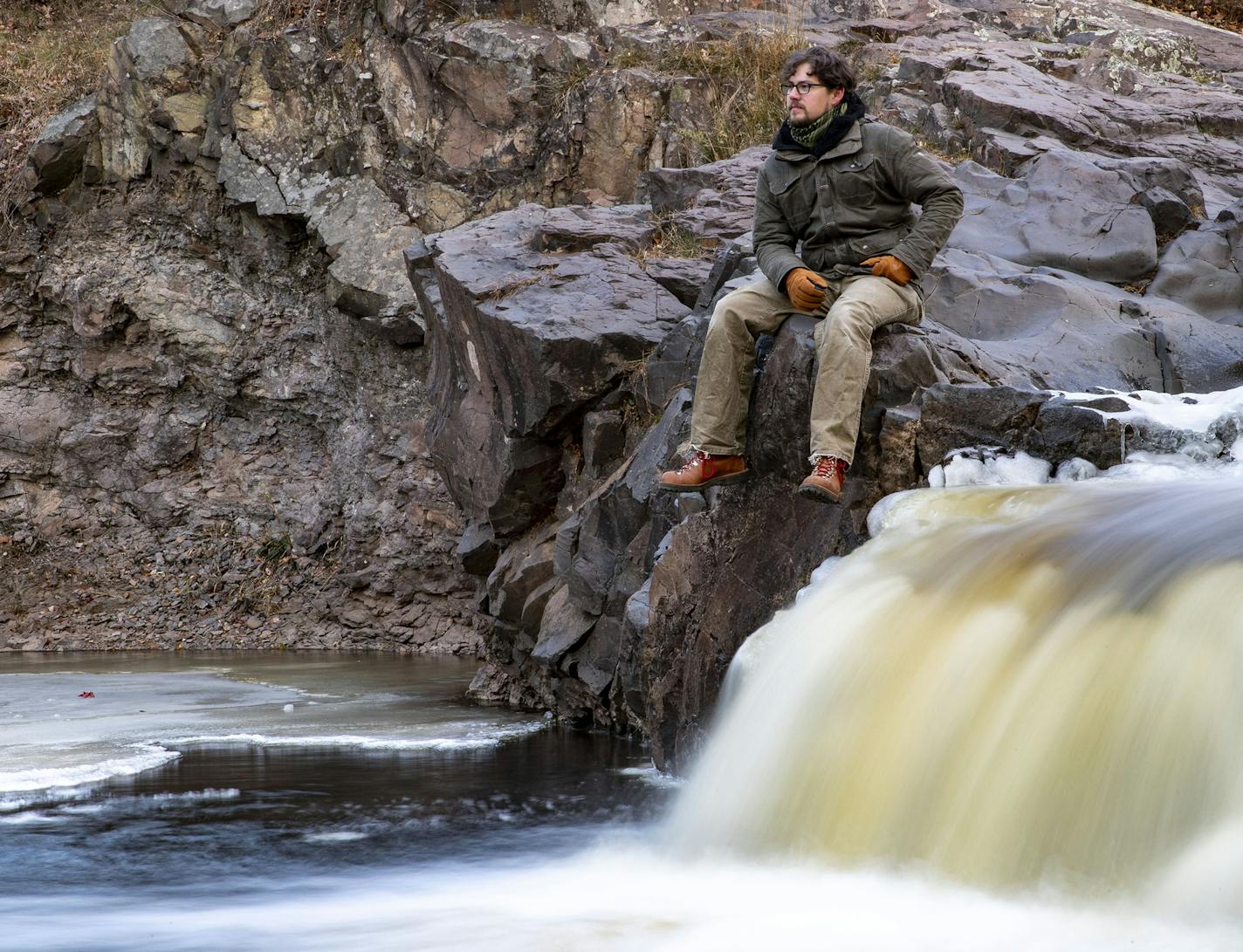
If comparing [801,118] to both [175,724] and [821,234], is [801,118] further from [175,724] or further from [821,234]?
[175,724]

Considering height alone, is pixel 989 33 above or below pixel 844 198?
above

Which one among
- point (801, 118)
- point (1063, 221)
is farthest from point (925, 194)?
point (1063, 221)

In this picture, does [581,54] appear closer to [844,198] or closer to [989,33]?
[989,33]

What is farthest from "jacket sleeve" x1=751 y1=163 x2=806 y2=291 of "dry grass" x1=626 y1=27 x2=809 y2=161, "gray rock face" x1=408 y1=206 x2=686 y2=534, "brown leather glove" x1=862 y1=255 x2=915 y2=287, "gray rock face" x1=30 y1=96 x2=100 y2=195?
"gray rock face" x1=30 y1=96 x2=100 y2=195

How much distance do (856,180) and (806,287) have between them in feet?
1.81

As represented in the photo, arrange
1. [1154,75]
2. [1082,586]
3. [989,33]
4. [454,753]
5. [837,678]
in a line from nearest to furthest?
1. [1082,586]
2. [837,678]
3. [454,753]
4. [1154,75]
5. [989,33]

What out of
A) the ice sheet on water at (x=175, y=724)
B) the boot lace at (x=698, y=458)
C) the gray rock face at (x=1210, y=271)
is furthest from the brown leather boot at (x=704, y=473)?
the gray rock face at (x=1210, y=271)

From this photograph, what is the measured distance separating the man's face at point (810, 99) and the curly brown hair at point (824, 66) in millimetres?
17

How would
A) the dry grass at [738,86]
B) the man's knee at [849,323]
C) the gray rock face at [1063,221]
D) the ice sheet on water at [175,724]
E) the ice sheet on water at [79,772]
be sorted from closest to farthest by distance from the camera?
the man's knee at [849,323], the ice sheet on water at [79,772], the ice sheet on water at [175,724], the gray rock face at [1063,221], the dry grass at [738,86]

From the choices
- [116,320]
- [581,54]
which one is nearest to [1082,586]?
[581,54]

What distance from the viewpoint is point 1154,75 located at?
11.2 metres

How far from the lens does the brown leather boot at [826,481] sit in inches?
193

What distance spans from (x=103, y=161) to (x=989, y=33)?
10133mm

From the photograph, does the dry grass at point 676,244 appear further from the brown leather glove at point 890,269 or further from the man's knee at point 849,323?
the man's knee at point 849,323
